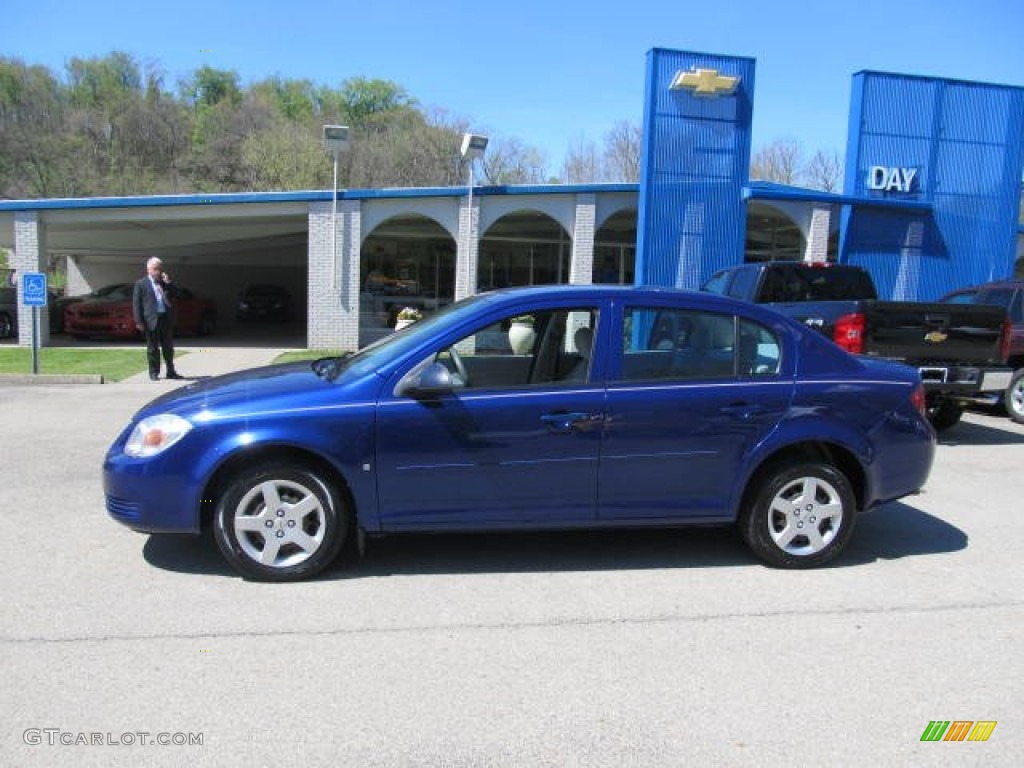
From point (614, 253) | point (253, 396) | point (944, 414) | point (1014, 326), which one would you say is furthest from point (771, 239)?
point (253, 396)

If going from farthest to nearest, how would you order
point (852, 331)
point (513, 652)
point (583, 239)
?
point (583, 239)
point (852, 331)
point (513, 652)

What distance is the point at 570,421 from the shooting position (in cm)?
451

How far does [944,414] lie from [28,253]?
1770cm

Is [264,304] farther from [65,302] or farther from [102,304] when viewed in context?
[102,304]

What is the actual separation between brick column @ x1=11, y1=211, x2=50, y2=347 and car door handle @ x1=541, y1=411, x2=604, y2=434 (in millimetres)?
16308

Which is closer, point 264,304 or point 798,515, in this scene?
point 798,515

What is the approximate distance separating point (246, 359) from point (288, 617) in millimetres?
13040

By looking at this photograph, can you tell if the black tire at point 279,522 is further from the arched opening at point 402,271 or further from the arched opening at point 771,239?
the arched opening at point 771,239

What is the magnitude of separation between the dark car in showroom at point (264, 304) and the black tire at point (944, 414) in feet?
75.8

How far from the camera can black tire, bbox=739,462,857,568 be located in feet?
15.8

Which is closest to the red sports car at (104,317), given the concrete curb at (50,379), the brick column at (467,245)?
the brick column at (467,245)

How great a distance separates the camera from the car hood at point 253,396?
4.36 meters

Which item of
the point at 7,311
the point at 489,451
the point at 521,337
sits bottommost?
the point at 7,311

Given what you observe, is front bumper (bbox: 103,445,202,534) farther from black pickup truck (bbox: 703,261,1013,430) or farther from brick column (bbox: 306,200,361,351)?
brick column (bbox: 306,200,361,351)
